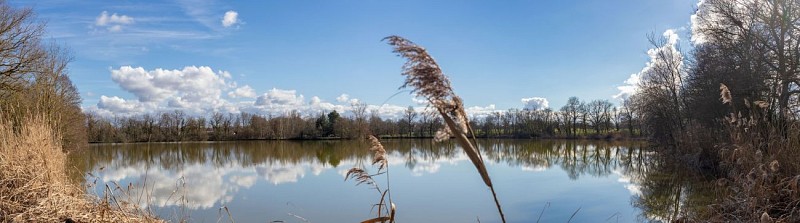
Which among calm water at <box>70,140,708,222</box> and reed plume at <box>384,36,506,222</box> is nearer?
reed plume at <box>384,36,506,222</box>

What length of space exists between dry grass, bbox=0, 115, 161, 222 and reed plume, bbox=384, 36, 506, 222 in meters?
2.91

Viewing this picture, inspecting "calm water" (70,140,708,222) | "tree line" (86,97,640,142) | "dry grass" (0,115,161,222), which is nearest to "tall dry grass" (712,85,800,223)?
"calm water" (70,140,708,222)

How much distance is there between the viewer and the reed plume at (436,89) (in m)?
1.55

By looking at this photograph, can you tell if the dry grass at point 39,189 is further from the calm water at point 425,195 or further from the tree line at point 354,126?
the tree line at point 354,126

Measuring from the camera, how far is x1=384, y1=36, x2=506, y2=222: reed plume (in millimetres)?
1553

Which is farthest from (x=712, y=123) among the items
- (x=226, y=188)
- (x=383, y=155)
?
(x=383, y=155)

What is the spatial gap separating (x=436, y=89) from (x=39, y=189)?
4.10m

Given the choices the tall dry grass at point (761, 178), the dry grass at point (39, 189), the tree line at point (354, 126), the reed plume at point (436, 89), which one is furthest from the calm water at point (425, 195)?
the tree line at point (354, 126)

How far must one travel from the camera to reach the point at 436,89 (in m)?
1.61

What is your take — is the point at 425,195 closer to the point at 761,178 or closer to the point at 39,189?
the point at 761,178

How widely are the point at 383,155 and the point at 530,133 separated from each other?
2648 inches

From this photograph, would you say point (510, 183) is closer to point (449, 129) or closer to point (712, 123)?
point (712, 123)

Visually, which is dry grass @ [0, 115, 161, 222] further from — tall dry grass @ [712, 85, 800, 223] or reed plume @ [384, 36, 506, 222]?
tall dry grass @ [712, 85, 800, 223]

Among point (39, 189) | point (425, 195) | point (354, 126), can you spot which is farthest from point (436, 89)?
point (354, 126)
